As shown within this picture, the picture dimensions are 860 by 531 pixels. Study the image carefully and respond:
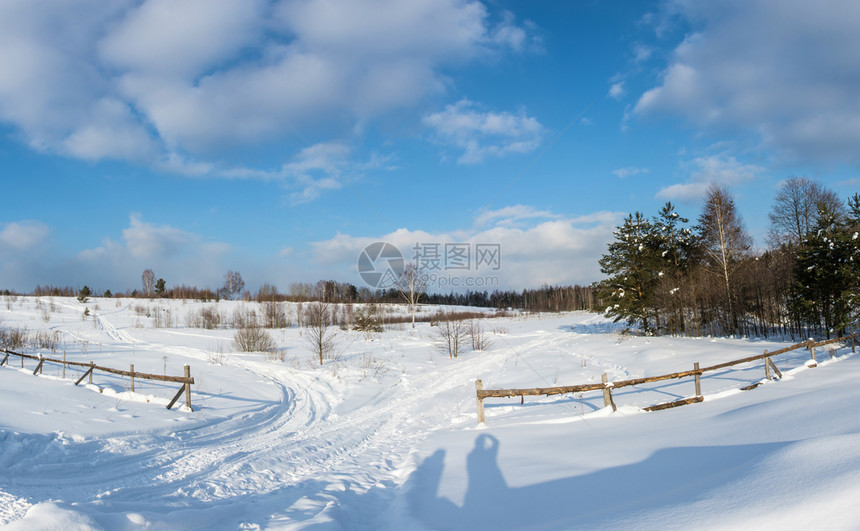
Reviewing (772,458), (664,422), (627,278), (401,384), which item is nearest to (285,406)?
(401,384)

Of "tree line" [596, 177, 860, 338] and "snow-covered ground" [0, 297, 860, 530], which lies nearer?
"snow-covered ground" [0, 297, 860, 530]

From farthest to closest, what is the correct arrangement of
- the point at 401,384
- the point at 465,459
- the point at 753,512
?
1. the point at 401,384
2. the point at 465,459
3. the point at 753,512

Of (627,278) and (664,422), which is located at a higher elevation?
(627,278)

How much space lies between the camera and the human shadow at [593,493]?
4.62 meters

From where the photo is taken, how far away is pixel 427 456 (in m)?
8.70

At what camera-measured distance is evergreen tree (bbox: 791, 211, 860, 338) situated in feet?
63.5

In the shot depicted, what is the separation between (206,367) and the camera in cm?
2247

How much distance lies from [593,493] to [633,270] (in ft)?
102

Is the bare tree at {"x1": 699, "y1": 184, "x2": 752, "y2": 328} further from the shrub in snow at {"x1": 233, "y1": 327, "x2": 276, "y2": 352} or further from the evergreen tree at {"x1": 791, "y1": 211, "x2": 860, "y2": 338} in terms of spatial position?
the shrub in snow at {"x1": 233, "y1": 327, "x2": 276, "y2": 352}

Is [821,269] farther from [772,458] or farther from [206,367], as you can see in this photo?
[206,367]

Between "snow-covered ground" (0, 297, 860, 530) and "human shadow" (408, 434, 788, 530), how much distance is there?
0.04 m

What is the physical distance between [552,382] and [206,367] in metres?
17.2

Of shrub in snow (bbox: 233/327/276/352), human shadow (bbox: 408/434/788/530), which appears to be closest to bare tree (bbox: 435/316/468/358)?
shrub in snow (bbox: 233/327/276/352)

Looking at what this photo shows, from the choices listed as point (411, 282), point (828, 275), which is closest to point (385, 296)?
point (411, 282)
